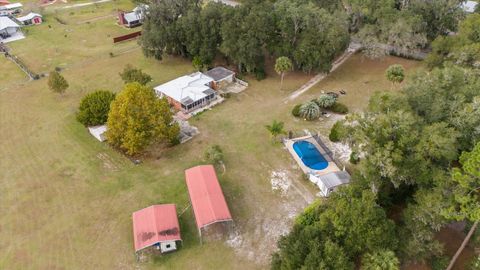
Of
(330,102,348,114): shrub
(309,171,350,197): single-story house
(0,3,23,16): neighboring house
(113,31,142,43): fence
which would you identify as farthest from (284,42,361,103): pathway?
(0,3,23,16): neighboring house

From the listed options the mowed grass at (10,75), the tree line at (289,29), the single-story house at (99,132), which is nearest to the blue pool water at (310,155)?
the tree line at (289,29)

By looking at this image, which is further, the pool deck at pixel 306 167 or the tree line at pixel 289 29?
the tree line at pixel 289 29

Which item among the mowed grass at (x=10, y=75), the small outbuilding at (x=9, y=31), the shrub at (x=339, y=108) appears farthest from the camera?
the small outbuilding at (x=9, y=31)

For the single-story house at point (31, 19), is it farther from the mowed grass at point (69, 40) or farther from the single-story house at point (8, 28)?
the single-story house at point (8, 28)

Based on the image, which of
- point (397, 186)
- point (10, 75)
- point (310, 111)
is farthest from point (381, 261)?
point (10, 75)

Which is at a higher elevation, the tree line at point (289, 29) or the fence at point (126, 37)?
the tree line at point (289, 29)

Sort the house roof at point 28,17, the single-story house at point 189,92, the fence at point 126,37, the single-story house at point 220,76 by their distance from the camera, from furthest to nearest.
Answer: the house roof at point 28,17
the fence at point 126,37
the single-story house at point 220,76
the single-story house at point 189,92

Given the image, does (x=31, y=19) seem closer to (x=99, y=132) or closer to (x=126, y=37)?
(x=126, y=37)

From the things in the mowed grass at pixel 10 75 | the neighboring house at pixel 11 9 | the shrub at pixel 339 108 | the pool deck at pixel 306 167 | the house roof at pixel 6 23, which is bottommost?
the neighboring house at pixel 11 9
